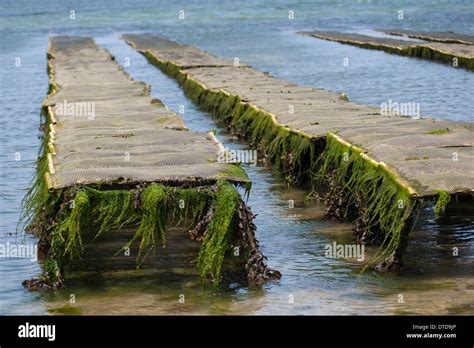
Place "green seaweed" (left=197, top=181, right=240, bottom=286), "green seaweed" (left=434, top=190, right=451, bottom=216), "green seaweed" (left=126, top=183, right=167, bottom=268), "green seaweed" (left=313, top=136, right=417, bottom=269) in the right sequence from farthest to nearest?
1. "green seaweed" (left=313, top=136, right=417, bottom=269)
2. "green seaweed" (left=126, top=183, right=167, bottom=268)
3. "green seaweed" (left=197, top=181, right=240, bottom=286)
4. "green seaweed" (left=434, top=190, right=451, bottom=216)

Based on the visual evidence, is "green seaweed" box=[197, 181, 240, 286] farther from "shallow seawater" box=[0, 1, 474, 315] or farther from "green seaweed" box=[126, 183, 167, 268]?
"green seaweed" box=[126, 183, 167, 268]

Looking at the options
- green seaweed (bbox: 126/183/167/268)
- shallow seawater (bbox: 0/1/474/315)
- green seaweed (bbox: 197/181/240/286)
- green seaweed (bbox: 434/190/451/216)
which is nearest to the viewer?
shallow seawater (bbox: 0/1/474/315)

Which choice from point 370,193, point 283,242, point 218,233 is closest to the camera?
point 218,233

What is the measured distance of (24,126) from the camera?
29750mm

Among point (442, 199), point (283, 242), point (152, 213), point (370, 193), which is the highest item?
point (442, 199)

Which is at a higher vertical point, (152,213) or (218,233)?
(152,213)

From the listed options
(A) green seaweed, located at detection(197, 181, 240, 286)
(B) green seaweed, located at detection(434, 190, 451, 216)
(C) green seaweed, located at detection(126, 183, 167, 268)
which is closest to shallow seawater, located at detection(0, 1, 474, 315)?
(A) green seaweed, located at detection(197, 181, 240, 286)

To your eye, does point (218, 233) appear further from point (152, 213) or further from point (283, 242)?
point (283, 242)

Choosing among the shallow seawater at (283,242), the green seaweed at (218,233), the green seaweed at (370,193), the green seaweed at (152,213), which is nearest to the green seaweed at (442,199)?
the green seaweed at (370,193)

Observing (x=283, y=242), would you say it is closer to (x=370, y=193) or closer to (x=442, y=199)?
(x=370, y=193)

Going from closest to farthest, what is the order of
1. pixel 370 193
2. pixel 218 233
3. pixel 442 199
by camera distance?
1. pixel 442 199
2. pixel 218 233
3. pixel 370 193

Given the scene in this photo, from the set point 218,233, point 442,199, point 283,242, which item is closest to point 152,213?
point 218,233

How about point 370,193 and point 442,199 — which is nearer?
point 442,199

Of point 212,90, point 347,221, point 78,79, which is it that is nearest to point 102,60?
point 78,79
